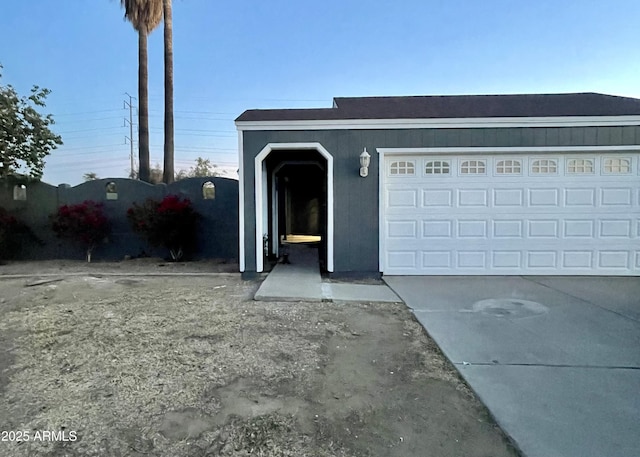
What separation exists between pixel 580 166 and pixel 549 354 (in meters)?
4.87

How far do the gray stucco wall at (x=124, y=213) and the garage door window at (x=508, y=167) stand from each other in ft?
19.8

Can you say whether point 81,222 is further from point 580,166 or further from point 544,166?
point 580,166

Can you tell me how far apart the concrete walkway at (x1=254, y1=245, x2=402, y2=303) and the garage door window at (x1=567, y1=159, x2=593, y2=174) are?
4.12 metres

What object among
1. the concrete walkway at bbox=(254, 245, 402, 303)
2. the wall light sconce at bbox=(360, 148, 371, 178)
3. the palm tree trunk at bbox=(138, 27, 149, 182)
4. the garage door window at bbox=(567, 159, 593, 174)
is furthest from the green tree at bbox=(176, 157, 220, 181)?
the garage door window at bbox=(567, 159, 593, 174)

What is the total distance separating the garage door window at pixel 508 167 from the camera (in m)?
6.58

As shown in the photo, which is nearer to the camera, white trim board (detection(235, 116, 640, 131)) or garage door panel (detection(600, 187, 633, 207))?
white trim board (detection(235, 116, 640, 131))

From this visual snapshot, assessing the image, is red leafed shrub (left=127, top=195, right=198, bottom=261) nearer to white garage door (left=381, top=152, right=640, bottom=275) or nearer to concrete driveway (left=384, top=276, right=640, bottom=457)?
white garage door (left=381, top=152, right=640, bottom=275)

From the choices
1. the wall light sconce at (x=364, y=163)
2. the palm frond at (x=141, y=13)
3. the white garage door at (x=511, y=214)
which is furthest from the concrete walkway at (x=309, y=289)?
the palm frond at (x=141, y=13)

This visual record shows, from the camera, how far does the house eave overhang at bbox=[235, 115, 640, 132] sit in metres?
6.31

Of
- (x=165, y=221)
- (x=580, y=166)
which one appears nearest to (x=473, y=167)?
(x=580, y=166)

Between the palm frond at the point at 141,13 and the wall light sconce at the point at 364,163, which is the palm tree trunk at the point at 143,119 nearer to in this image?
the palm frond at the point at 141,13

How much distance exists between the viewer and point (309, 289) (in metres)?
5.64

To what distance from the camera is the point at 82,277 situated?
6.80 metres

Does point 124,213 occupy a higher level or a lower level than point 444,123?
lower
